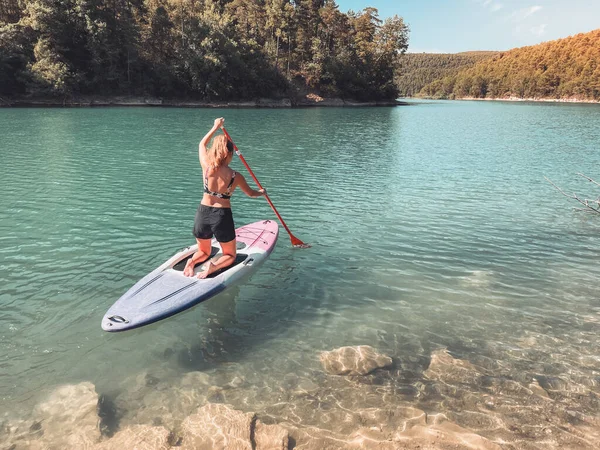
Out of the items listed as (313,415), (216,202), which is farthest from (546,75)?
(313,415)

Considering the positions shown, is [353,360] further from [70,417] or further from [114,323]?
[70,417]

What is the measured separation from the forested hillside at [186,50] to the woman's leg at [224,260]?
221ft

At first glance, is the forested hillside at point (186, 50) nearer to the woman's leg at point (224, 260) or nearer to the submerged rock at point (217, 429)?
the woman's leg at point (224, 260)

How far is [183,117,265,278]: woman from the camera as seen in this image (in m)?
6.27

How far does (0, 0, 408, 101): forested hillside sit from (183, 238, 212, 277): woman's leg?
67042 millimetres

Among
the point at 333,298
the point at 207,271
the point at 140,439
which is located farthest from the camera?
the point at 333,298

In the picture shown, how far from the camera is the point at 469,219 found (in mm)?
12617

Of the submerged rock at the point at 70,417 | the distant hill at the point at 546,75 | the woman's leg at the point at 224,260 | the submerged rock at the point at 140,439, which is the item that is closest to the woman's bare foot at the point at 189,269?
the woman's leg at the point at 224,260

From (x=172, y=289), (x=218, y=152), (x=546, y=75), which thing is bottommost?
(x=172, y=289)

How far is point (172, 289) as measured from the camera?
6816 millimetres

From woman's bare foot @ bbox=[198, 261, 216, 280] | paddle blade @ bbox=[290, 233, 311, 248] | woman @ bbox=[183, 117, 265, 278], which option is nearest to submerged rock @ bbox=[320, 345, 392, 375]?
woman's bare foot @ bbox=[198, 261, 216, 280]

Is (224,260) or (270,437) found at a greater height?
(224,260)

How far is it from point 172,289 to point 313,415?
328cm

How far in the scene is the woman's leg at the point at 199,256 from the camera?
24.0ft
